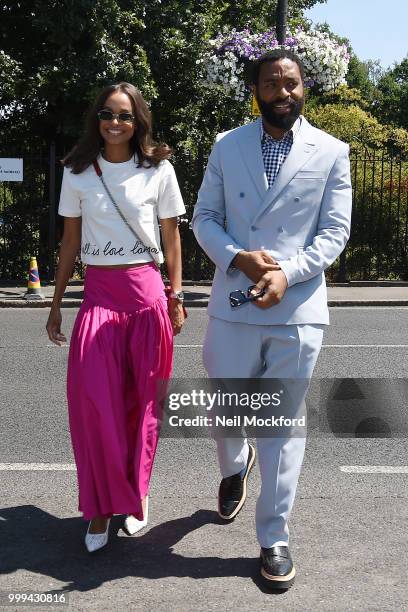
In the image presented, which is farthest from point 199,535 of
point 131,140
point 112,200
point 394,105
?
point 394,105

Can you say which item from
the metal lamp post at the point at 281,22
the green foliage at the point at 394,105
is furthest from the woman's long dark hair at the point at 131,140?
the green foliage at the point at 394,105

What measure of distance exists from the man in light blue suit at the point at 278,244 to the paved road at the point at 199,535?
0.24 meters

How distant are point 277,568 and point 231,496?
2.19ft

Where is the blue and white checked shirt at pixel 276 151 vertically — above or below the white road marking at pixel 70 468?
above

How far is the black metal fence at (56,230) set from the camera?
50.8 feet

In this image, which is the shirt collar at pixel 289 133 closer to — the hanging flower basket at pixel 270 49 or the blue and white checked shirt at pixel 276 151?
the blue and white checked shirt at pixel 276 151

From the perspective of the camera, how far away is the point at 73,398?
3869 mm

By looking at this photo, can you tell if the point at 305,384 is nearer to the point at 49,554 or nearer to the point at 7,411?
the point at 49,554

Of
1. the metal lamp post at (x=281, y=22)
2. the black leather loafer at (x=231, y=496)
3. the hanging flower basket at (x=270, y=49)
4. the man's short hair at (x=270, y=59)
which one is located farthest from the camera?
the hanging flower basket at (x=270, y=49)

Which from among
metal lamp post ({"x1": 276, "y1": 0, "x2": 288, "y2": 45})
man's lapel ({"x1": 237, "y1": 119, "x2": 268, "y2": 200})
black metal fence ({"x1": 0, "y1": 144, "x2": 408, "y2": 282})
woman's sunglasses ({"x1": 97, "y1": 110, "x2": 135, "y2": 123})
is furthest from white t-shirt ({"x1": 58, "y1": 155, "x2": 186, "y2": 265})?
black metal fence ({"x1": 0, "y1": 144, "x2": 408, "y2": 282})

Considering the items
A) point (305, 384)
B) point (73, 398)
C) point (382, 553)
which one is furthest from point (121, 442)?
point (382, 553)

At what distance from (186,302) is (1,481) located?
869 cm

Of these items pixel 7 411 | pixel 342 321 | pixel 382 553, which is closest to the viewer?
pixel 382 553

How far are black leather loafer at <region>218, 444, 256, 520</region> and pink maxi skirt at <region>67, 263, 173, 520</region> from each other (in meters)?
0.40
